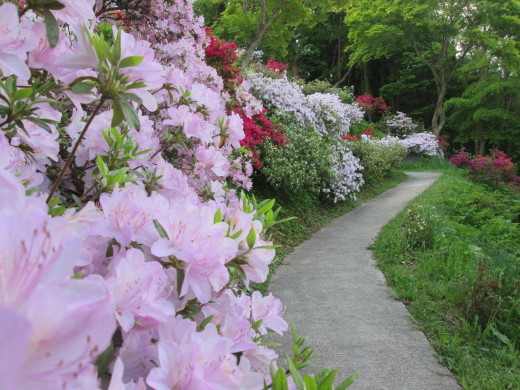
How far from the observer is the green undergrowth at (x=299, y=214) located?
5.64 m

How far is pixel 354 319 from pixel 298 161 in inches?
157

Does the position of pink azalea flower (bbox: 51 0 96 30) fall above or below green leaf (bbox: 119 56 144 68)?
above

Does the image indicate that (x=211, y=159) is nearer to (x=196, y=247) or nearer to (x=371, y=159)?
(x=196, y=247)

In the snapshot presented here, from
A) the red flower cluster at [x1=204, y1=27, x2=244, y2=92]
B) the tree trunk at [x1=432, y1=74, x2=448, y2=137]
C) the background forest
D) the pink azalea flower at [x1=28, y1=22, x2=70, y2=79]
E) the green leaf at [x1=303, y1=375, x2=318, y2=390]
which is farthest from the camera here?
the tree trunk at [x1=432, y1=74, x2=448, y2=137]

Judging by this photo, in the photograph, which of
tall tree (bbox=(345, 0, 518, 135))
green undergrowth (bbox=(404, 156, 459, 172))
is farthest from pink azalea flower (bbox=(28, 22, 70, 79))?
tall tree (bbox=(345, 0, 518, 135))

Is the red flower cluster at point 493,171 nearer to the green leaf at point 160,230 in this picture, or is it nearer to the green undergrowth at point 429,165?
the green undergrowth at point 429,165

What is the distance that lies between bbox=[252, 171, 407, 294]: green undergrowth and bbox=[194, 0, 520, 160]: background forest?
15.6 feet

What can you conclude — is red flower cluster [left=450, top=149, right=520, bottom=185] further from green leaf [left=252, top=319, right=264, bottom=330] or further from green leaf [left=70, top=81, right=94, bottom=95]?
green leaf [left=70, top=81, right=94, bottom=95]

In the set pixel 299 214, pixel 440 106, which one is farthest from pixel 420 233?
pixel 440 106

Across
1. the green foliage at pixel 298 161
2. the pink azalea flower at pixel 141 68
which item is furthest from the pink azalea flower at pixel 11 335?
the green foliage at pixel 298 161

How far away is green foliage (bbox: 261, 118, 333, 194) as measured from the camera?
20.9ft

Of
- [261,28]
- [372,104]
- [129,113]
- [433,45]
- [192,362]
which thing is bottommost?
[192,362]

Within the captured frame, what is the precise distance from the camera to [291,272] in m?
4.49

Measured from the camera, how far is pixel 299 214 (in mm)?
6914
